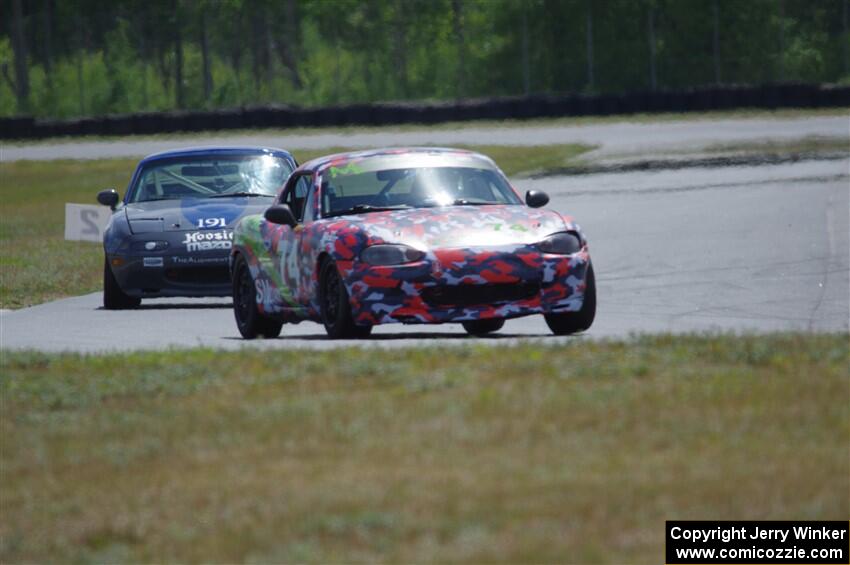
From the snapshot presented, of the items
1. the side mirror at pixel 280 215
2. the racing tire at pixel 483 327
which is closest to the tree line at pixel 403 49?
the racing tire at pixel 483 327

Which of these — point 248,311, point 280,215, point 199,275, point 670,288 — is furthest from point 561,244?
point 199,275

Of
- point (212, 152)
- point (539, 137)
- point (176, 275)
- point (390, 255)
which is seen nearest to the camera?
point (390, 255)

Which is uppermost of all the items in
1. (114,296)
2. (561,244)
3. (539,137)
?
(561,244)

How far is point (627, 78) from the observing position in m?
76.9

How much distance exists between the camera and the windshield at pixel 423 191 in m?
12.7

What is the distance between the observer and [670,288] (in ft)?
54.0

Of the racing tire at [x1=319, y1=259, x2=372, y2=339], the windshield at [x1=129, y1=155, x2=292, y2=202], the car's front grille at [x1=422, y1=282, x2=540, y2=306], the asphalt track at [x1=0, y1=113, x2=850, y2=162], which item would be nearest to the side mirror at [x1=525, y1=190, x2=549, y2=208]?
the car's front grille at [x1=422, y1=282, x2=540, y2=306]

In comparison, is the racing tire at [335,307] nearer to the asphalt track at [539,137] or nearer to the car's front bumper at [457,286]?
the car's front bumper at [457,286]

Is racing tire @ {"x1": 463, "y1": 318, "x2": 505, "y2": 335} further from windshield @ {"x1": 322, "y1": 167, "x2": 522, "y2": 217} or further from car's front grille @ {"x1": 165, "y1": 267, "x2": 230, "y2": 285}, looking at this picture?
car's front grille @ {"x1": 165, "y1": 267, "x2": 230, "y2": 285}

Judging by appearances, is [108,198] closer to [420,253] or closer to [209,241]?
[209,241]

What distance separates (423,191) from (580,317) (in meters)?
1.54

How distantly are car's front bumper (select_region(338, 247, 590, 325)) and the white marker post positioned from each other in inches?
431

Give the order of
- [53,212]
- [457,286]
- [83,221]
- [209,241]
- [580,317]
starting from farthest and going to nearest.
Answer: [53,212] → [83,221] → [209,241] → [580,317] → [457,286]

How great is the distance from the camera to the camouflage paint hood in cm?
1179
